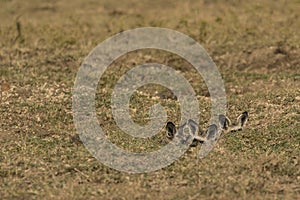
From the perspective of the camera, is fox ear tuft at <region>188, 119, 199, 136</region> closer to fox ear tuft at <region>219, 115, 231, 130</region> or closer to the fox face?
the fox face

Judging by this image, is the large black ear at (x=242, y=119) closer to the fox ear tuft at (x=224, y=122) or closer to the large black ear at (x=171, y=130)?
the fox ear tuft at (x=224, y=122)

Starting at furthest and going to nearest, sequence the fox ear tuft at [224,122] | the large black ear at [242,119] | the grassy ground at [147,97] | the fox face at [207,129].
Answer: the large black ear at [242,119] < the fox ear tuft at [224,122] < the fox face at [207,129] < the grassy ground at [147,97]

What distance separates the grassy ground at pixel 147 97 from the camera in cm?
805

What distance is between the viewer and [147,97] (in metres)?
11.3

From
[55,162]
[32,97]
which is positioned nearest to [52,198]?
[55,162]

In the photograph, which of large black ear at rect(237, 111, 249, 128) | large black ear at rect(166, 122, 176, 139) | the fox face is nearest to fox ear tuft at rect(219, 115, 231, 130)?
the fox face

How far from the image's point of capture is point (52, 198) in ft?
25.4

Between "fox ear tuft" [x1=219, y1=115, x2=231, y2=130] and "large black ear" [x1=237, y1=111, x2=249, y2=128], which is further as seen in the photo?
"large black ear" [x1=237, y1=111, x2=249, y2=128]

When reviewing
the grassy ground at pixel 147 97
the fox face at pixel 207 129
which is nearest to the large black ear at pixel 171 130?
the fox face at pixel 207 129

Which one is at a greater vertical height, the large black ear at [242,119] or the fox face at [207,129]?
the large black ear at [242,119]

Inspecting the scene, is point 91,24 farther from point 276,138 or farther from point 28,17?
point 276,138

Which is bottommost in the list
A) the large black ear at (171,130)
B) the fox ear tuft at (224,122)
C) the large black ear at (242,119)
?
the large black ear at (171,130)

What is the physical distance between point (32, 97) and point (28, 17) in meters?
5.64

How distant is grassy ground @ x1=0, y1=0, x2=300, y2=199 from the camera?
8.05 meters
